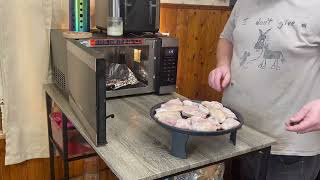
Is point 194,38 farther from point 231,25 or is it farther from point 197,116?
point 197,116

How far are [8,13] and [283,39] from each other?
1110 mm

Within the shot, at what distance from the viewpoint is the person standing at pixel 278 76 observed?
3.37 ft

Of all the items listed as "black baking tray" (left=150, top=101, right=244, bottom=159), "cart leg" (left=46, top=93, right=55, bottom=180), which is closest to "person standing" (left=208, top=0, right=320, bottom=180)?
Answer: "black baking tray" (left=150, top=101, right=244, bottom=159)

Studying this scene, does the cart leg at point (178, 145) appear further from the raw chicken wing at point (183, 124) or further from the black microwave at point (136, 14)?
the black microwave at point (136, 14)

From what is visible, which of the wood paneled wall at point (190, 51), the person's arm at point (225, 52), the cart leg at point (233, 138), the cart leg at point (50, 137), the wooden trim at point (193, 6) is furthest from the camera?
the wooden trim at point (193, 6)

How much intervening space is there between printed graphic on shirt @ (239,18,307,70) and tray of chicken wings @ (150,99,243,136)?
0.71 ft

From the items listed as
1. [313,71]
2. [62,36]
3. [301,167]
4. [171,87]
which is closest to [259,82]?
[313,71]

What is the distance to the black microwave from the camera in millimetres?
1396

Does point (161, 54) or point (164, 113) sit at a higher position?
point (161, 54)

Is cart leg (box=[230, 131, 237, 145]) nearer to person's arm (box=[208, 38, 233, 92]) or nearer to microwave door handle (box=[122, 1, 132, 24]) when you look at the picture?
person's arm (box=[208, 38, 233, 92])

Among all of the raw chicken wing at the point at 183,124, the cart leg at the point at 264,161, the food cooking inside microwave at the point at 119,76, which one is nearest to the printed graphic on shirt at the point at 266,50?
the cart leg at the point at 264,161

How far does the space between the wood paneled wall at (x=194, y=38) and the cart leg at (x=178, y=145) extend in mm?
1059

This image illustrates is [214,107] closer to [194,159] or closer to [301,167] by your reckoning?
[194,159]

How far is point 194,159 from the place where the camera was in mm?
883
